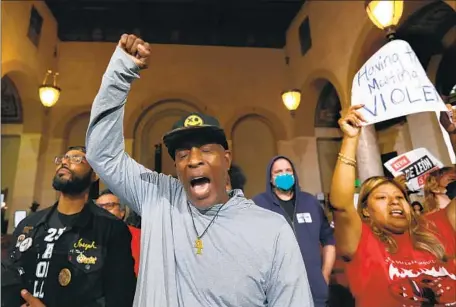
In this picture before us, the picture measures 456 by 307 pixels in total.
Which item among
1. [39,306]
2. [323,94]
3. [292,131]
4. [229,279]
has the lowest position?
[39,306]

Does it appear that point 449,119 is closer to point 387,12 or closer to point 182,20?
point 387,12

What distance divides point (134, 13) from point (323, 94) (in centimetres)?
518

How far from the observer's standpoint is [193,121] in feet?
5.19

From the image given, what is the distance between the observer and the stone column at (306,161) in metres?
9.55

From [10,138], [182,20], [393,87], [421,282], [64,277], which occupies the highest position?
[182,20]

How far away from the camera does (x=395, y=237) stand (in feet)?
6.79

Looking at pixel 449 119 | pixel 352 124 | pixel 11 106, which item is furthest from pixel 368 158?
pixel 11 106

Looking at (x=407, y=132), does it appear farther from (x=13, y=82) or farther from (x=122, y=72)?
(x=13, y=82)

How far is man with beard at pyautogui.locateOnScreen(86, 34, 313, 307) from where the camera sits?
1339 mm

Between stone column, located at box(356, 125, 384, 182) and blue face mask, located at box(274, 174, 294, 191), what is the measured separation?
390 cm

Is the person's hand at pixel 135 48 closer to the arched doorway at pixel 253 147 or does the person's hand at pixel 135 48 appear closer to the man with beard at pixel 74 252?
the man with beard at pixel 74 252

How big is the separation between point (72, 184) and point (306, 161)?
8.06 m

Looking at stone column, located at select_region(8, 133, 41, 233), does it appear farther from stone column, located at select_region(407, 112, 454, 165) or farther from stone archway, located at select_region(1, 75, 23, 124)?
stone column, located at select_region(407, 112, 454, 165)

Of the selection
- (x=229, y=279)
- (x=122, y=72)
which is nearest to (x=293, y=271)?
(x=229, y=279)
